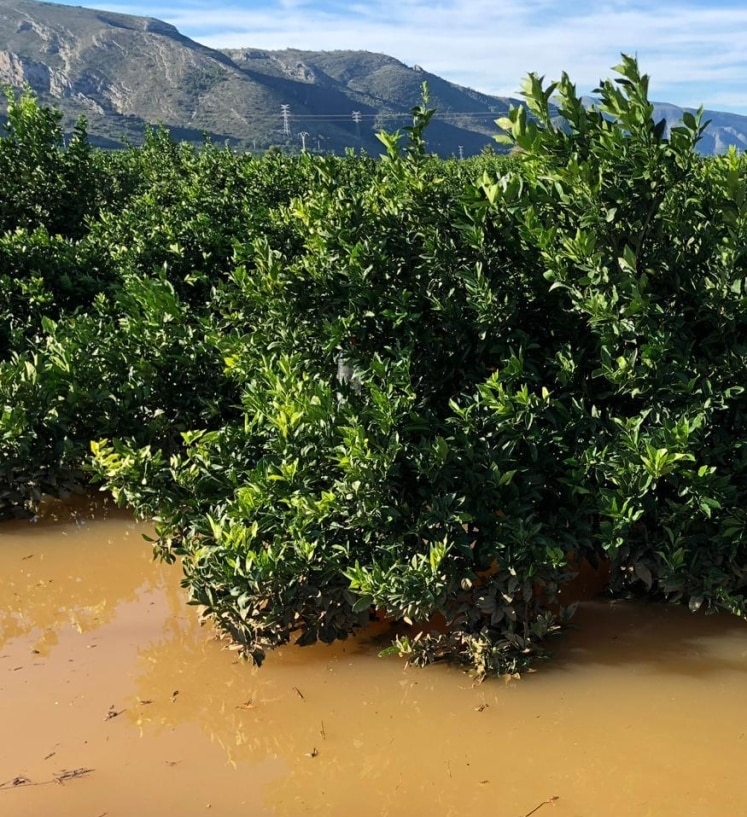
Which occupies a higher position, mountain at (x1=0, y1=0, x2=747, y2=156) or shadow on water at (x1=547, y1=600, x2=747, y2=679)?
mountain at (x1=0, y1=0, x2=747, y2=156)

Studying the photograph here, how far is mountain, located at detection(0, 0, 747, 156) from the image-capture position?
403 feet

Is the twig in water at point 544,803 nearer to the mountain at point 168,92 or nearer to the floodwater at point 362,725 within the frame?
the floodwater at point 362,725

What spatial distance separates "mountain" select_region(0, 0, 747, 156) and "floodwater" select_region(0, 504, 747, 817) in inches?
4087

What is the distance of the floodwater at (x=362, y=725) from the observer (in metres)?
3.26

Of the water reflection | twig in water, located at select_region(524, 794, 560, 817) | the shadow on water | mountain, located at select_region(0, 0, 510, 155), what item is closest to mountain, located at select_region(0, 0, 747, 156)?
mountain, located at select_region(0, 0, 510, 155)

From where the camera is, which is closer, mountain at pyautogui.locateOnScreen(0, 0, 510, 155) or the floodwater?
the floodwater

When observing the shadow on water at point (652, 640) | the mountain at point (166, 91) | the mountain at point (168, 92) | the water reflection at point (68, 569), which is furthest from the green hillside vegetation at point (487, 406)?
the mountain at point (166, 91)

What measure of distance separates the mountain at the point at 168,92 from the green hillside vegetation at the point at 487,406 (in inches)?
4064

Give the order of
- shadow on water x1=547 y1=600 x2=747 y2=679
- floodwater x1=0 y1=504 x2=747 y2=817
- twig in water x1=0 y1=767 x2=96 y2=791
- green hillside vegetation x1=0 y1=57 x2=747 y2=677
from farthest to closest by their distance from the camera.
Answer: shadow on water x1=547 y1=600 x2=747 y2=679
green hillside vegetation x1=0 y1=57 x2=747 y2=677
twig in water x1=0 y1=767 x2=96 y2=791
floodwater x1=0 y1=504 x2=747 y2=817

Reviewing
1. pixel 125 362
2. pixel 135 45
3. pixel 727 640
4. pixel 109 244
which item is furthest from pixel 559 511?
pixel 135 45

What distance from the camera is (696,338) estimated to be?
14.1 ft

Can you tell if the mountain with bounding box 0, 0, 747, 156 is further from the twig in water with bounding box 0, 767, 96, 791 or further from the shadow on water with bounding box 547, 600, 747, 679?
the twig in water with bounding box 0, 767, 96, 791

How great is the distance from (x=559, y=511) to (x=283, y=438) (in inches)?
55.4

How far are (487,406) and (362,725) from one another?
5.05 feet
